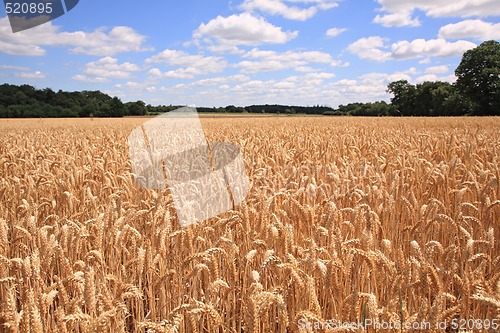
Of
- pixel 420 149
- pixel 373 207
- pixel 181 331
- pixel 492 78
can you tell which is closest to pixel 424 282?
pixel 181 331

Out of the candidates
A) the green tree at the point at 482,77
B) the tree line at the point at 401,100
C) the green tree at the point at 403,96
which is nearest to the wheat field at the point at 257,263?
the tree line at the point at 401,100

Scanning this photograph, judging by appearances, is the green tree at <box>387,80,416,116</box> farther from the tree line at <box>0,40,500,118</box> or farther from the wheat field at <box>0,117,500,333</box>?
the wheat field at <box>0,117,500,333</box>

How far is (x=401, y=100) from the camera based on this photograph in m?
82.8

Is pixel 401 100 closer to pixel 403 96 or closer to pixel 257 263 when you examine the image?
pixel 403 96

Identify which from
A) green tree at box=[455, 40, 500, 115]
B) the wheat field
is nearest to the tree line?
green tree at box=[455, 40, 500, 115]

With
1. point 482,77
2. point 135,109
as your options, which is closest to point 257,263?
point 482,77

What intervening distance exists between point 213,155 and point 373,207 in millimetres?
3402

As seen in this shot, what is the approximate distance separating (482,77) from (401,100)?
3066cm

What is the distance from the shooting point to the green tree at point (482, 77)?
51.0 metres

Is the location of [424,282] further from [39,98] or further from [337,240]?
[39,98]

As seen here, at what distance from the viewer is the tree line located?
52.3 meters

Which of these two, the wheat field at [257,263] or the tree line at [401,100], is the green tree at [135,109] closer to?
the tree line at [401,100]

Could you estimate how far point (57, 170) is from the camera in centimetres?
524

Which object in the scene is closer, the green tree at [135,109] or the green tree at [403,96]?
the green tree at [135,109]
